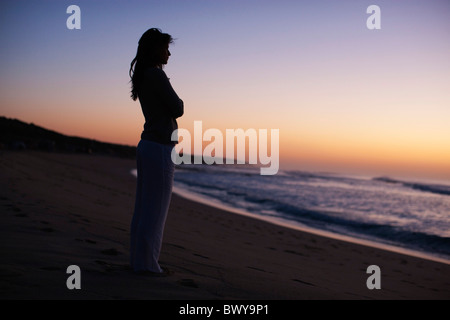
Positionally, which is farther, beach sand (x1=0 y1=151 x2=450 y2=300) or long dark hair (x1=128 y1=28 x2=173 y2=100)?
long dark hair (x1=128 y1=28 x2=173 y2=100)

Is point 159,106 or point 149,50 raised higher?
point 149,50

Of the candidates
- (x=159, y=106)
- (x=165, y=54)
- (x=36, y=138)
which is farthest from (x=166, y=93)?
(x=36, y=138)

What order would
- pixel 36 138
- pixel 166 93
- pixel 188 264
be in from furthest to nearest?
pixel 36 138, pixel 188 264, pixel 166 93

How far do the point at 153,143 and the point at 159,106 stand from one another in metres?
0.30

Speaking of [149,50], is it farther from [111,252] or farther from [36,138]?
[36,138]

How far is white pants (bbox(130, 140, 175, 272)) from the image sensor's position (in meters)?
2.92

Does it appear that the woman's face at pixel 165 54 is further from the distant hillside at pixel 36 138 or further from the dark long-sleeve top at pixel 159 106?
the distant hillside at pixel 36 138

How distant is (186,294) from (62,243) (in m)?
1.89

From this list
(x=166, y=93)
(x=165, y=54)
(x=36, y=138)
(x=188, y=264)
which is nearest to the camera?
(x=166, y=93)

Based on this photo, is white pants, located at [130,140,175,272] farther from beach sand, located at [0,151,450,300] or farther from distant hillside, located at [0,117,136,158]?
distant hillside, located at [0,117,136,158]

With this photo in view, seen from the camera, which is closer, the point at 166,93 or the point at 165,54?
the point at 166,93

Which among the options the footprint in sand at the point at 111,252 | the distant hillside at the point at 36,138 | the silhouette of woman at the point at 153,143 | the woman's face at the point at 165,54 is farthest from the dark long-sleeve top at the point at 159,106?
the distant hillside at the point at 36,138

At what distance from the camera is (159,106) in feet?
9.63

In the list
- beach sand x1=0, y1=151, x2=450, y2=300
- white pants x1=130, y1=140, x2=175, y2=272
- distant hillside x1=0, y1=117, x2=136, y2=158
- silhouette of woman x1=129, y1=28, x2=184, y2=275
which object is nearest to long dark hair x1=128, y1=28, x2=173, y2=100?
silhouette of woman x1=129, y1=28, x2=184, y2=275
